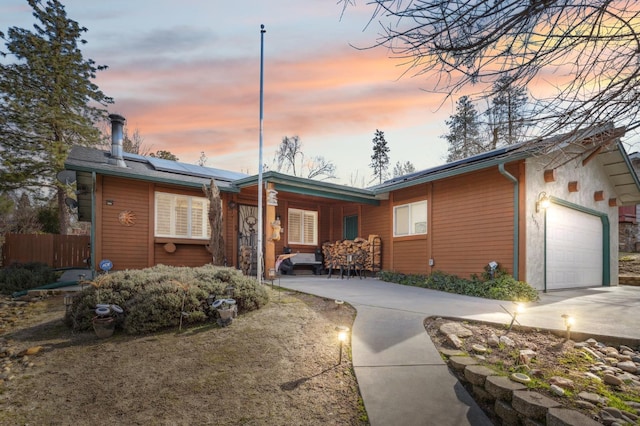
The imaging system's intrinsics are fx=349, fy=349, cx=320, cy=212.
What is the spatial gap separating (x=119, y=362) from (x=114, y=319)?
893 mm

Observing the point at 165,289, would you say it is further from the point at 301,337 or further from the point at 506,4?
the point at 506,4

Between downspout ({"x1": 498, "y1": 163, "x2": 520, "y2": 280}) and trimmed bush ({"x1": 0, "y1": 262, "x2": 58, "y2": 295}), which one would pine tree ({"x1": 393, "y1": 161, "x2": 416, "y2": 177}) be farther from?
trimmed bush ({"x1": 0, "y1": 262, "x2": 58, "y2": 295})

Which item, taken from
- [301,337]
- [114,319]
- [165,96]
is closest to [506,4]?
[301,337]

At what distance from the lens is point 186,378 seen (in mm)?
2998

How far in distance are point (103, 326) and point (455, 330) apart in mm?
3934

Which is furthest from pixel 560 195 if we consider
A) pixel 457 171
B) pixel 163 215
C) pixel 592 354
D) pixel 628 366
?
pixel 163 215

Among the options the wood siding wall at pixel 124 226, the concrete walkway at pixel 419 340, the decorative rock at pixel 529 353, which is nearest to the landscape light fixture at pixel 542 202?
the concrete walkway at pixel 419 340

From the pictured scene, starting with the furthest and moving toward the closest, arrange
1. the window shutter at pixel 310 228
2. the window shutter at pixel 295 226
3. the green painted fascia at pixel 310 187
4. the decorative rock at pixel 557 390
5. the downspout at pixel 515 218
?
the window shutter at pixel 310 228
the window shutter at pixel 295 226
the green painted fascia at pixel 310 187
the downspout at pixel 515 218
the decorative rock at pixel 557 390

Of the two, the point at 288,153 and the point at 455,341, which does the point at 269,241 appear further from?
the point at 288,153

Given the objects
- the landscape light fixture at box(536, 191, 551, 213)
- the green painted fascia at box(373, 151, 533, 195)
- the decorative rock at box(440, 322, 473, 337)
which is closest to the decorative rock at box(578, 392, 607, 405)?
the decorative rock at box(440, 322, 473, 337)

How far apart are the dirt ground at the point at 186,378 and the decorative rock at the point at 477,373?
98 centimetres

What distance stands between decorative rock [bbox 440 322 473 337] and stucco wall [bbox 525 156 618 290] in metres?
3.56

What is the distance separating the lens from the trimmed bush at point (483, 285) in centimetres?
676

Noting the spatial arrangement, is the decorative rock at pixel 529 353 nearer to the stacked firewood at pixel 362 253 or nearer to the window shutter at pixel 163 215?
the stacked firewood at pixel 362 253
